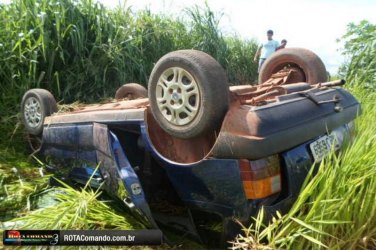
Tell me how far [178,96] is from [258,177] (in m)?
0.68

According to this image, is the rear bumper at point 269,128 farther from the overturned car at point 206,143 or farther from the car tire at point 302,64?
the car tire at point 302,64

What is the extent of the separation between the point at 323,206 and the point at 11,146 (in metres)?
3.72

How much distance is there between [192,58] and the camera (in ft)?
7.67

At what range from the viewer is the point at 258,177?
2.24 m

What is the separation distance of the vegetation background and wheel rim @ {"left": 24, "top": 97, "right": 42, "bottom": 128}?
0.40 m

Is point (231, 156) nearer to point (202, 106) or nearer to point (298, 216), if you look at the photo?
point (202, 106)

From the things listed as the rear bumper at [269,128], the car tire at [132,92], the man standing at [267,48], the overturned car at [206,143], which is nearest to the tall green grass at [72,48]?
the car tire at [132,92]

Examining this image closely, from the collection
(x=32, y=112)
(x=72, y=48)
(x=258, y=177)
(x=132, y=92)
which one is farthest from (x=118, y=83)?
(x=258, y=177)

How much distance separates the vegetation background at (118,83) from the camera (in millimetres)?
2182

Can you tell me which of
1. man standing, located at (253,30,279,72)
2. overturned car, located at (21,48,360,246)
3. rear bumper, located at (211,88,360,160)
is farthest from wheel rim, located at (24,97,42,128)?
man standing, located at (253,30,279,72)

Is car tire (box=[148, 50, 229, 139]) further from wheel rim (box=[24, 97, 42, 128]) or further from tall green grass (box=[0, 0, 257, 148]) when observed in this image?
tall green grass (box=[0, 0, 257, 148])

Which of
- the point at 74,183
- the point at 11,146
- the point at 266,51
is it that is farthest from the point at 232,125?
the point at 266,51

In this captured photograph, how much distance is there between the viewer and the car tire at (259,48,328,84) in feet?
11.6

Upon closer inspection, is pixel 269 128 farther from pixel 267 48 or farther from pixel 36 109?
pixel 267 48
